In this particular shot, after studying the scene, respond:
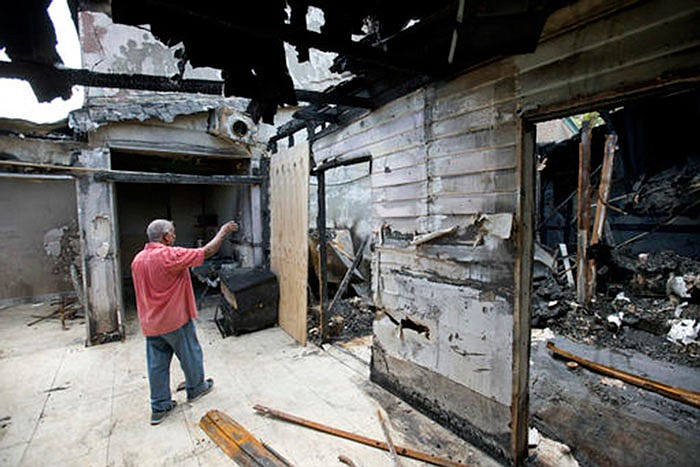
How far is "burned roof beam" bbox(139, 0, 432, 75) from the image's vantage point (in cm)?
166

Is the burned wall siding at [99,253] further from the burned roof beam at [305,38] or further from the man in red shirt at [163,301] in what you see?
the burned roof beam at [305,38]

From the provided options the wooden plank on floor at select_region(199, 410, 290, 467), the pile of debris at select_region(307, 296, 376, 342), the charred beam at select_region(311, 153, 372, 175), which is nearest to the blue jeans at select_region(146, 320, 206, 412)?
the wooden plank on floor at select_region(199, 410, 290, 467)

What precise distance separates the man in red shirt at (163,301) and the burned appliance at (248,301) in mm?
1699

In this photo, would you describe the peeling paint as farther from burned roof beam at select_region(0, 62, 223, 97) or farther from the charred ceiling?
burned roof beam at select_region(0, 62, 223, 97)

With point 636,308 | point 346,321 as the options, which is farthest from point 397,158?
point 636,308

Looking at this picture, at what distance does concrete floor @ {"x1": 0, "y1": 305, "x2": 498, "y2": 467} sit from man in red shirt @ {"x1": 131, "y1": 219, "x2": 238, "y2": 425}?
1.25 feet

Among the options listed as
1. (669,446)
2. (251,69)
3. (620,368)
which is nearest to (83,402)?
(251,69)

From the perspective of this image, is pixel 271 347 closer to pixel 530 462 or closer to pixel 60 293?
pixel 530 462

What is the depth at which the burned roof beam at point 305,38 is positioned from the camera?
166 centimetres

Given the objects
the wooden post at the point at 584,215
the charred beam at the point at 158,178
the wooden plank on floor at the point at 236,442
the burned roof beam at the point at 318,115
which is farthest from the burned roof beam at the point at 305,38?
the wooden post at the point at 584,215

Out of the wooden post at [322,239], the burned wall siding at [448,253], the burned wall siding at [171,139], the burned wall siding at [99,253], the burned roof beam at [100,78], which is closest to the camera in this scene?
the burned roof beam at [100,78]

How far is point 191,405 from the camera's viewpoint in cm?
324

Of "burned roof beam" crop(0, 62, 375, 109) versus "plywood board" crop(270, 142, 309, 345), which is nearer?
"burned roof beam" crop(0, 62, 375, 109)

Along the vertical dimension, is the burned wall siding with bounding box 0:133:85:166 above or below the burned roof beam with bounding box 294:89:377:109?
below
